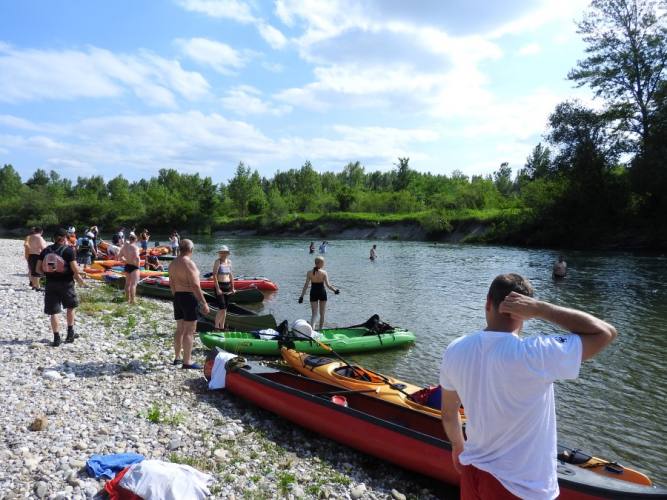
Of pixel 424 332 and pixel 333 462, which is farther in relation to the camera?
pixel 424 332

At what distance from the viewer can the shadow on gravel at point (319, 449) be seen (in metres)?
6.07

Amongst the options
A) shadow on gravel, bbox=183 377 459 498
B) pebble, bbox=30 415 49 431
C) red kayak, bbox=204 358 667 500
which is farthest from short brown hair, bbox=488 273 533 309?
pebble, bbox=30 415 49 431

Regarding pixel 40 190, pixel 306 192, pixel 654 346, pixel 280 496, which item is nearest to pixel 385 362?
pixel 280 496

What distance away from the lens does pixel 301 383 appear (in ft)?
26.8

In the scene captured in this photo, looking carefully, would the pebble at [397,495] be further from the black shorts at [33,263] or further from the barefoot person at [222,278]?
the black shorts at [33,263]

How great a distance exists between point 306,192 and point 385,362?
93.6 metres

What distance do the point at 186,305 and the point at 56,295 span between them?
2803 millimetres

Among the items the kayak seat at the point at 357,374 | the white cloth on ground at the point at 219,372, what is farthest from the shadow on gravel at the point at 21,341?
the kayak seat at the point at 357,374

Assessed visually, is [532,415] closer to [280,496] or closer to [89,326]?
[280,496]

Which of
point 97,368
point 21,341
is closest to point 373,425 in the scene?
point 97,368

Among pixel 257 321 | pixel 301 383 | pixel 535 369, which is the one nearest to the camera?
pixel 535 369

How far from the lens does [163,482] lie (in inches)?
181

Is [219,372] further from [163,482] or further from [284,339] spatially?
[163,482]

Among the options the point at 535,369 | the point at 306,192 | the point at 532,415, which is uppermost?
the point at 306,192
